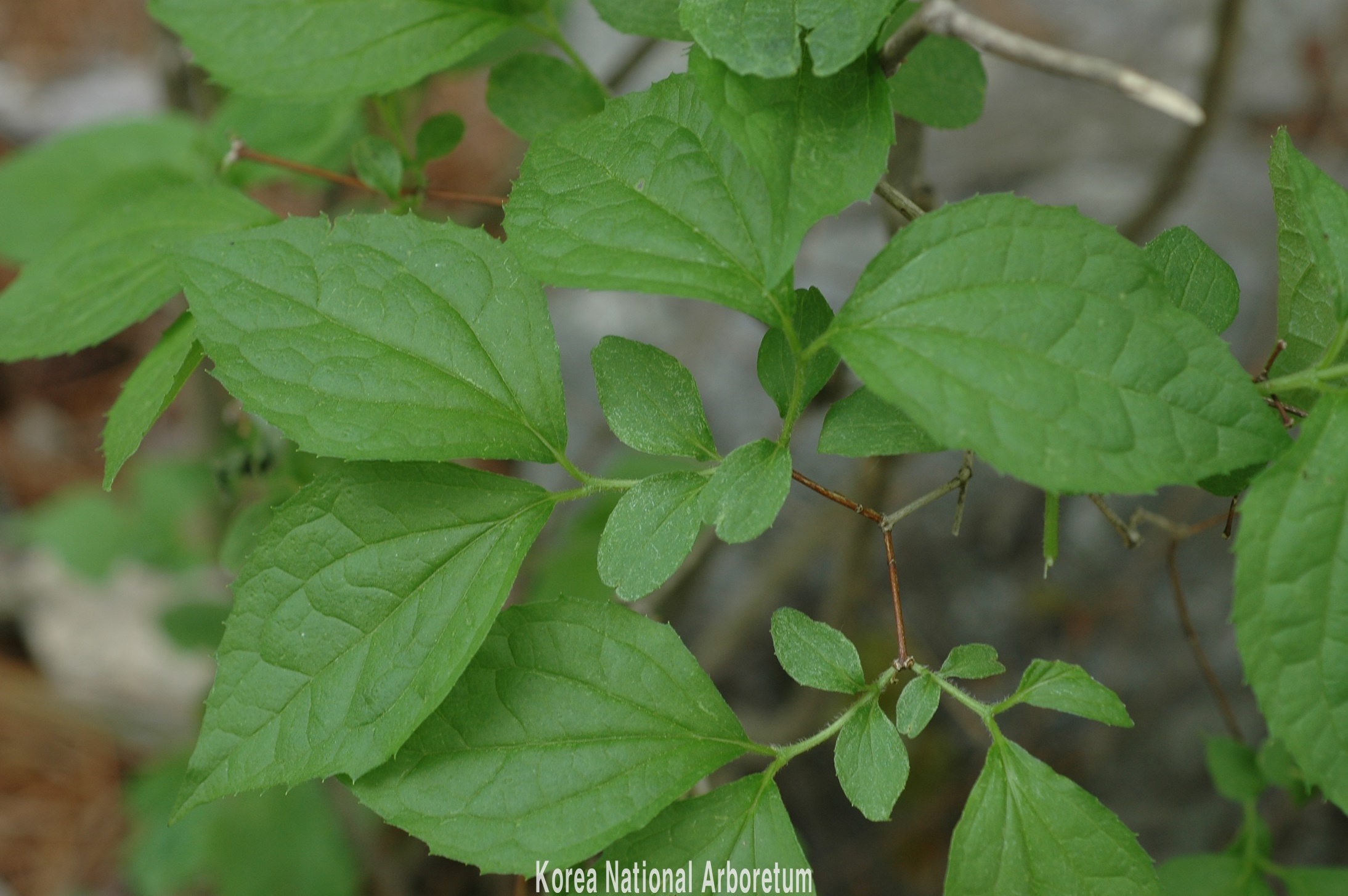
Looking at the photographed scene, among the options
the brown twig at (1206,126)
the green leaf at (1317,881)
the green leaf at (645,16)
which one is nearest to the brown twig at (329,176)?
the green leaf at (645,16)

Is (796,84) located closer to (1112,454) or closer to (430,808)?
(1112,454)

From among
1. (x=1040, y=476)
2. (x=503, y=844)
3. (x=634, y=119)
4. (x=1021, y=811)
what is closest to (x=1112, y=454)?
(x=1040, y=476)

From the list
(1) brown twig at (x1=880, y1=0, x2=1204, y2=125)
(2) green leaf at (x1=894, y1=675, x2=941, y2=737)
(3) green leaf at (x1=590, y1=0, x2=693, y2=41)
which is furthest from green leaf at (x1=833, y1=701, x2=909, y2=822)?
(3) green leaf at (x1=590, y1=0, x2=693, y2=41)

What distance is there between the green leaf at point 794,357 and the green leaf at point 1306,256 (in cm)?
39

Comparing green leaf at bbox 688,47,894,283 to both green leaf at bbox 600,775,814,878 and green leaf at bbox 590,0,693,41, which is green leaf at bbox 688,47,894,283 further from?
green leaf at bbox 600,775,814,878

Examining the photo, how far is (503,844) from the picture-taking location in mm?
887

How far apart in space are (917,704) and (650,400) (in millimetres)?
372

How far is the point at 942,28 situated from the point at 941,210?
28 cm

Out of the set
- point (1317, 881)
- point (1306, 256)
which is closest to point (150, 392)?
point (1306, 256)

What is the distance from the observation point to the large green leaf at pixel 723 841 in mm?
929

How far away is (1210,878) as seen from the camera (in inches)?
51.8

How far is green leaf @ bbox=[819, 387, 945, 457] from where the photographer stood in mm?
861

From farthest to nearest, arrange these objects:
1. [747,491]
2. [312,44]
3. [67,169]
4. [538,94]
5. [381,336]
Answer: [67,169]
[538,94]
[312,44]
[381,336]
[747,491]

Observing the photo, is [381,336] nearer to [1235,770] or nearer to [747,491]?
[747,491]
